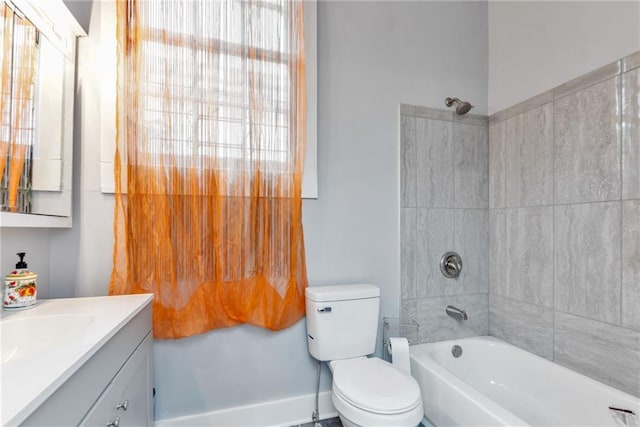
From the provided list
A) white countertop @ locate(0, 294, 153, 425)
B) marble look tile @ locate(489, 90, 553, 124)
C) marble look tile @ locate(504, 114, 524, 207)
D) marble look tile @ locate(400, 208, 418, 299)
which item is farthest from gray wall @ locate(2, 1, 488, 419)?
white countertop @ locate(0, 294, 153, 425)

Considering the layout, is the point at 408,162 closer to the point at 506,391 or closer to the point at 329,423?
the point at 506,391

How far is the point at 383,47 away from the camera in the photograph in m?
2.02

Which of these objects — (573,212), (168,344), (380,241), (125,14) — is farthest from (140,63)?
(573,212)

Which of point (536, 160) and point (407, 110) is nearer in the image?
point (536, 160)

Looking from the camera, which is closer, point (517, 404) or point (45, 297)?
point (45, 297)

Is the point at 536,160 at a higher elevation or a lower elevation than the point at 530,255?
higher

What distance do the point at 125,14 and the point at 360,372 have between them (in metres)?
2.01

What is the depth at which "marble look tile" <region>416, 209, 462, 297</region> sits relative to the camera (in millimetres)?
2061

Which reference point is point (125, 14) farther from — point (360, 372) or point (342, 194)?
point (360, 372)

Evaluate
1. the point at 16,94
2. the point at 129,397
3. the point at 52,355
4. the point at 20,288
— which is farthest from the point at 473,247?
the point at 16,94

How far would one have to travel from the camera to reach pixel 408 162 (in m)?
2.04

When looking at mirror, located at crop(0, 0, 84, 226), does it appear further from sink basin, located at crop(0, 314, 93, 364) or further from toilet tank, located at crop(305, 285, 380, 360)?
toilet tank, located at crop(305, 285, 380, 360)

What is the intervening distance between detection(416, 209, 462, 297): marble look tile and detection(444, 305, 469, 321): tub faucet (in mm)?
97

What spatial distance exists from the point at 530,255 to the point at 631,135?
78cm
